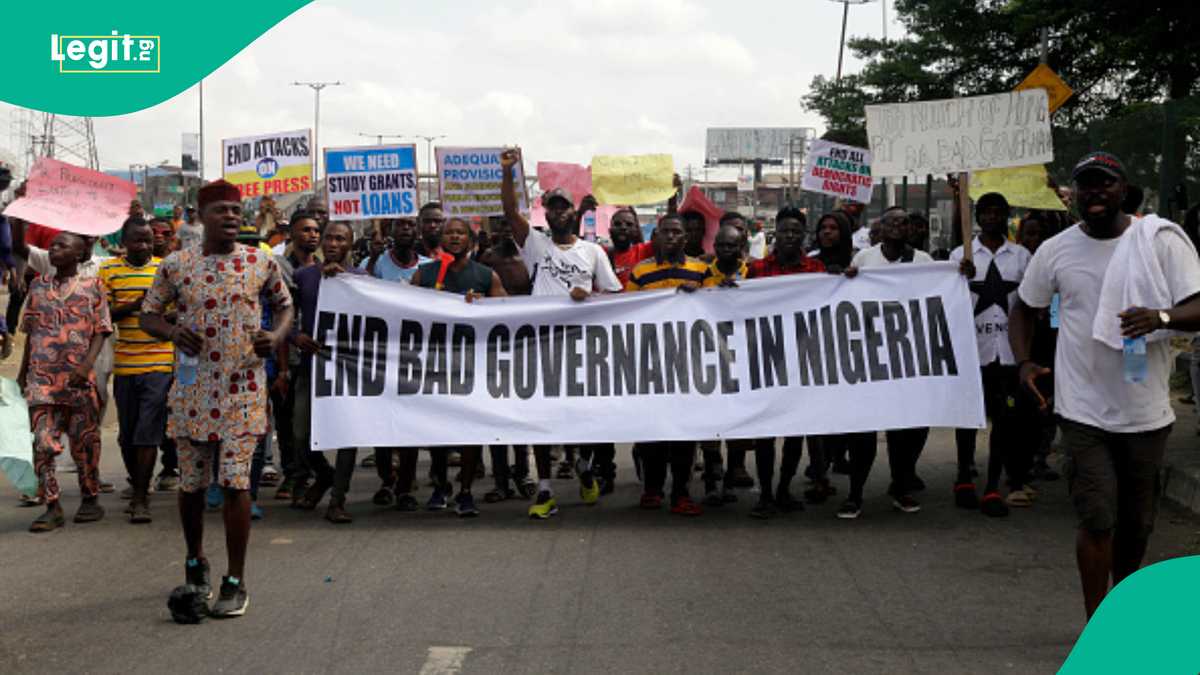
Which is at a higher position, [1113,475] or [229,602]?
[1113,475]

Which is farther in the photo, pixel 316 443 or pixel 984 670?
pixel 316 443

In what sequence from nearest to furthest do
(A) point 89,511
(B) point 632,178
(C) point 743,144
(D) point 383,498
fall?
1. (A) point 89,511
2. (D) point 383,498
3. (B) point 632,178
4. (C) point 743,144

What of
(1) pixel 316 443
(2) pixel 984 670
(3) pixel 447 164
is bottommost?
(2) pixel 984 670

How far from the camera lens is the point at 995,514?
8492 mm

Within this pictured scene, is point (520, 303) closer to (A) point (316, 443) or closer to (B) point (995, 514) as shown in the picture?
(A) point (316, 443)

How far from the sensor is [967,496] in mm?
8781

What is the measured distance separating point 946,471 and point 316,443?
4.76 m

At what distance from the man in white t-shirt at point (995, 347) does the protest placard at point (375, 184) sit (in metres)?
5.57

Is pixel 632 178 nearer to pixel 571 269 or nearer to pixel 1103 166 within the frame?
pixel 571 269

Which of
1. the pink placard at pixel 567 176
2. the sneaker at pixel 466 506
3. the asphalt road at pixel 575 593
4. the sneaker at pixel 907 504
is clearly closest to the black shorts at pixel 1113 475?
the asphalt road at pixel 575 593

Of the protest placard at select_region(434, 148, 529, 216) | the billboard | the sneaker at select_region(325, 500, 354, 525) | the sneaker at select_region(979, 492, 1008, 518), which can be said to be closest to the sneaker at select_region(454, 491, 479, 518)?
the sneaker at select_region(325, 500, 354, 525)

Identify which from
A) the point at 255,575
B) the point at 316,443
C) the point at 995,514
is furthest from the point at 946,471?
the point at 255,575

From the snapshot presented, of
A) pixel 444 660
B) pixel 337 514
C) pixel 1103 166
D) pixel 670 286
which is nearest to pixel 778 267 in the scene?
pixel 670 286

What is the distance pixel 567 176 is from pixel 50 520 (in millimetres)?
9040
